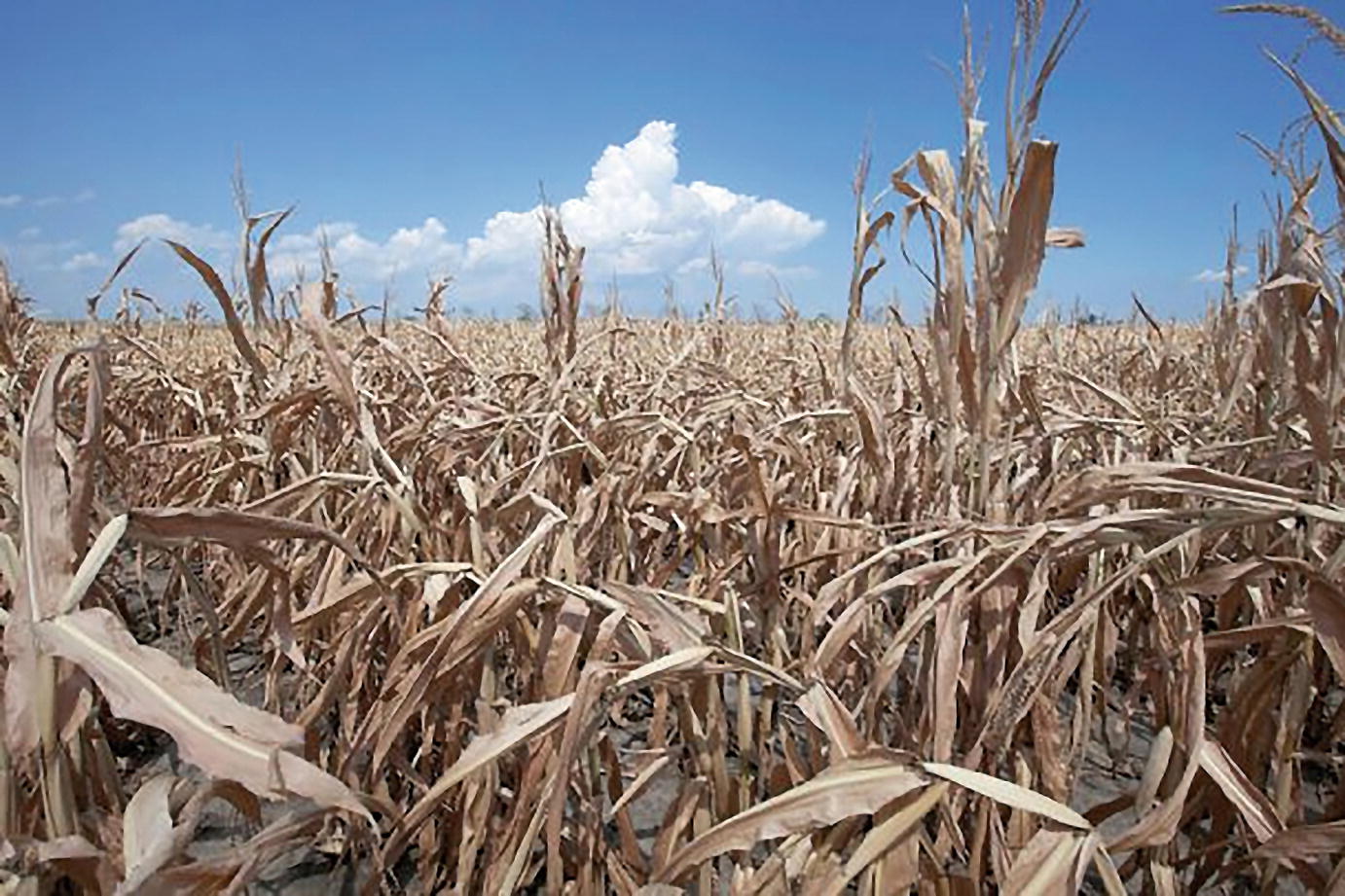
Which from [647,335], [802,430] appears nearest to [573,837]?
[802,430]

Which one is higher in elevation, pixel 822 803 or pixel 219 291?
pixel 219 291

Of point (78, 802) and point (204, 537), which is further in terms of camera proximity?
point (78, 802)

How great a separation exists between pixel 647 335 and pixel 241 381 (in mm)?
5067

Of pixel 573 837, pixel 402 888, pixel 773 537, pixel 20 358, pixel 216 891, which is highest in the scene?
pixel 20 358

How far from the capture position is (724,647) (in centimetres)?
88

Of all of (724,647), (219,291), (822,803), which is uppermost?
(219,291)

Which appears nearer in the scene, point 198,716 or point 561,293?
point 198,716

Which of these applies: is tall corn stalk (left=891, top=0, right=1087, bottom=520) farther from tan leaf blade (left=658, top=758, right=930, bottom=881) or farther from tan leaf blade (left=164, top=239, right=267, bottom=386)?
tan leaf blade (left=164, top=239, right=267, bottom=386)

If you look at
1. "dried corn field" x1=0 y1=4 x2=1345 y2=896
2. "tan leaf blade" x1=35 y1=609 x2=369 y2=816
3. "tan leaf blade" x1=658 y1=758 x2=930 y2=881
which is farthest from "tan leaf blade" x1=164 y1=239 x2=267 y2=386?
"tan leaf blade" x1=658 y1=758 x2=930 y2=881

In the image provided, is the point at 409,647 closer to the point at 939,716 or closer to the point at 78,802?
the point at 78,802

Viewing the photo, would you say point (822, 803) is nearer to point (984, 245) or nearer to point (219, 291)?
point (984, 245)

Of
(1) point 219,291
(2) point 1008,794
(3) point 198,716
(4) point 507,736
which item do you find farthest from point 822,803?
(1) point 219,291

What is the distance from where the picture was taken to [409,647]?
1043mm

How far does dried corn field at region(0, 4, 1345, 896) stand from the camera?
768mm
